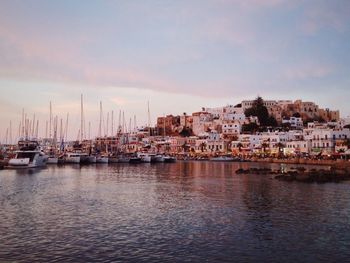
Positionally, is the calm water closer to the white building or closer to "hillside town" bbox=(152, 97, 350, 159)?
"hillside town" bbox=(152, 97, 350, 159)

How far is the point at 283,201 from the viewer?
1120 inches

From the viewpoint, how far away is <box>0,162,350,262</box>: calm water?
15.1 metres

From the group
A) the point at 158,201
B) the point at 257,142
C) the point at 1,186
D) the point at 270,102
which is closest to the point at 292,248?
the point at 158,201

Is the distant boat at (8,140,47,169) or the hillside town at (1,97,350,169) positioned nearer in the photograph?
the distant boat at (8,140,47,169)

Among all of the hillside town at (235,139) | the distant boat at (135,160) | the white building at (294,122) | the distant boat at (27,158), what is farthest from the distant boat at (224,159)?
the distant boat at (27,158)

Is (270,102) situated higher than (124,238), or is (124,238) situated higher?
(270,102)

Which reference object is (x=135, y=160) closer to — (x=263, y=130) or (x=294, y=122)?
(x=263, y=130)

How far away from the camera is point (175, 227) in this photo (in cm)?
1975

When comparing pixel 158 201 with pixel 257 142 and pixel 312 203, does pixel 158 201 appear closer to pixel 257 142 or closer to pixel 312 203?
pixel 312 203

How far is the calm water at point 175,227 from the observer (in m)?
15.1

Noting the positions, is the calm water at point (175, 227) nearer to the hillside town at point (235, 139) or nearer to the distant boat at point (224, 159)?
the hillside town at point (235, 139)

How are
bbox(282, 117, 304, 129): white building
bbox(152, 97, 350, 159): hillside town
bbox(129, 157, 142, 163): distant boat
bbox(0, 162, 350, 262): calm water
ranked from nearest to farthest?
1. bbox(0, 162, 350, 262): calm water
2. bbox(129, 157, 142, 163): distant boat
3. bbox(152, 97, 350, 159): hillside town
4. bbox(282, 117, 304, 129): white building

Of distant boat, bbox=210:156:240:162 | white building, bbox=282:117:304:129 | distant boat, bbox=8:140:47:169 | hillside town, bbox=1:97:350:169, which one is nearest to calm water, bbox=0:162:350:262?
distant boat, bbox=8:140:47:169

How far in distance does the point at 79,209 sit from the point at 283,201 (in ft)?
48.2
